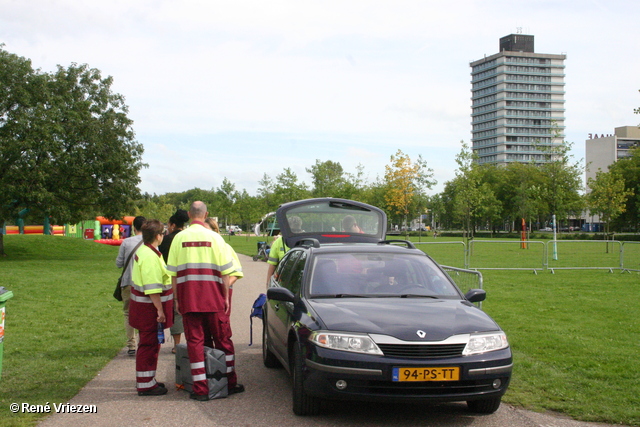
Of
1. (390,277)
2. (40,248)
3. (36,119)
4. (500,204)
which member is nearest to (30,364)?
(390,277)

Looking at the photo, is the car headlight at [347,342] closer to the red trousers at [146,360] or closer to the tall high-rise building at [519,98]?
the red trousers at [146,360]

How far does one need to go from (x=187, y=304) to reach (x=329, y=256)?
4.96ft

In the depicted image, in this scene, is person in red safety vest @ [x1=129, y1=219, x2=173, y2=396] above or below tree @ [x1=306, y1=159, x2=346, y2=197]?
below

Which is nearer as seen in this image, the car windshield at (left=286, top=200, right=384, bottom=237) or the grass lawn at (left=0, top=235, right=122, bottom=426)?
the grass lawn at (left=0, top=235, right=122, bottom=426)

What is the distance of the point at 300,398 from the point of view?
5344 millimetres

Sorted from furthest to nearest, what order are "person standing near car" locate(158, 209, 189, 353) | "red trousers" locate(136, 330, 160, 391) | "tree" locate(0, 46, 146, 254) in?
"tree" locate(0, 46, 146, 254)
"person standing near car" locate(158, 209, 189, 353)
"red trousers" locate(136, 330, 160, 391)

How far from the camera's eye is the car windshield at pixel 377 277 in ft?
20.0

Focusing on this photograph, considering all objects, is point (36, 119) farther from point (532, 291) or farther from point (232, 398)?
point (232, 398)

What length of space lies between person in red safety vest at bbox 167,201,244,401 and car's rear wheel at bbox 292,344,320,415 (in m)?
1.03

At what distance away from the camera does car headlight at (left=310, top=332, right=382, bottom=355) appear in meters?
5.02

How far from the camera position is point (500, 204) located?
273ft

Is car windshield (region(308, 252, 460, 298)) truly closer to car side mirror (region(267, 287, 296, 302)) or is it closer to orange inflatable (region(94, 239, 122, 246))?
car side mirror (region(267, 287, 296, 302))

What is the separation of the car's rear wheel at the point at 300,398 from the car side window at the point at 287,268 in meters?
1.50

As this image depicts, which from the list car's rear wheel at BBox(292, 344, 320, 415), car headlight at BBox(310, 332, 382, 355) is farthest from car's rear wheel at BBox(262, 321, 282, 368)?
car headlight at BBox(310, 332, 382, 355)
